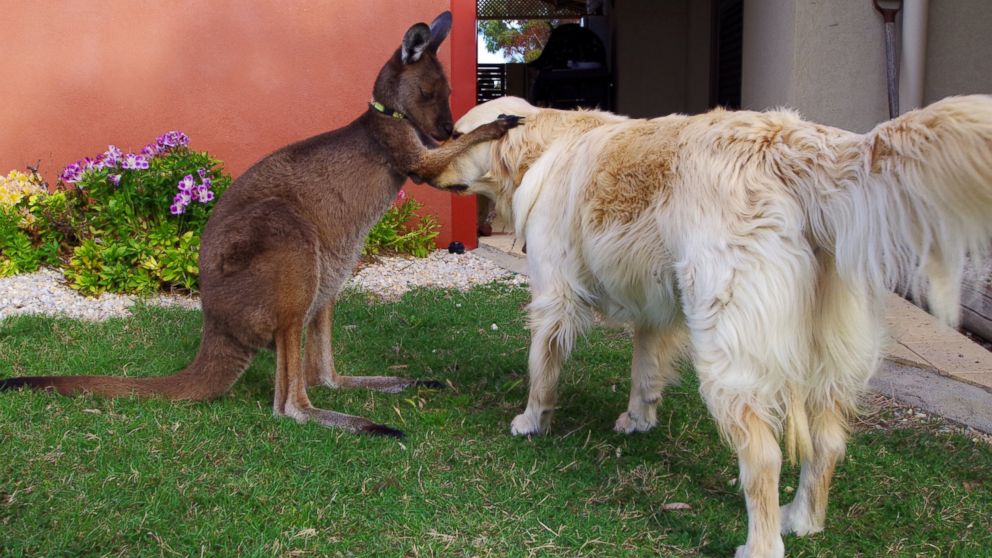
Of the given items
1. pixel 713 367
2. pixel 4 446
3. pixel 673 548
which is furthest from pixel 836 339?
pixel 4 446

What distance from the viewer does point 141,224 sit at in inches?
254

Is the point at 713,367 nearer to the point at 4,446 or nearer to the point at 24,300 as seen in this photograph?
the point at 4,446

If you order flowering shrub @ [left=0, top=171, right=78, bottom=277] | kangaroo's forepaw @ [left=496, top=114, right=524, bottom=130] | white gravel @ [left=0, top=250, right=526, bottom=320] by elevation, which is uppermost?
kangaroo's forepaw @ [left=496, top=114, right=524, bottom=130]

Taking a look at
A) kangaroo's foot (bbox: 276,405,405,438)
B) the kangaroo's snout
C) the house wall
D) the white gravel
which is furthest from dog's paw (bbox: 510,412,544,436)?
the house wall

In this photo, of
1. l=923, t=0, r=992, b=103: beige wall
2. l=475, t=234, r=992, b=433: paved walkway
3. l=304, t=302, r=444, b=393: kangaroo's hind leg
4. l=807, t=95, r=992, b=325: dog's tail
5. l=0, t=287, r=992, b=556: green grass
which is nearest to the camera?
l=807, t=95, r=992, b=325: dog's tail

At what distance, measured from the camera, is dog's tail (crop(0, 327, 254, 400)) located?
3980mm

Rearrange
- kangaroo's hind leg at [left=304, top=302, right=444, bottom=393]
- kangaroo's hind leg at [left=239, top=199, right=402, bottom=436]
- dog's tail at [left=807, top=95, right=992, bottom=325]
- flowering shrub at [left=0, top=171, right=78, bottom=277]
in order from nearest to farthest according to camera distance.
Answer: dog's tail at [left=807, top=95, right=992, bottom=325], kangaroo's hind leg at [left=239, top=199, right=402, bottom=436], kangaroo's hind leg at [left=304, top=302, right=444, bottom=393], flowering shrub at [left=0, top=171, right=78, bottom=277]

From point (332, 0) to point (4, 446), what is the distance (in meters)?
5.24

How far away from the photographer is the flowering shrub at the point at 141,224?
628 centimetres

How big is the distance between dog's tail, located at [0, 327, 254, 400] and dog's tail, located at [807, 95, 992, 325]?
2.71 metres

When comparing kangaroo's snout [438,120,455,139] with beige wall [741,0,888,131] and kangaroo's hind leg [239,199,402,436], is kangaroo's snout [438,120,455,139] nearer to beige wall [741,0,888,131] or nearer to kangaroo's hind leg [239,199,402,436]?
kangaroo's hind leg [239,199,402,436]

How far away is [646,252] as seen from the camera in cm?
308

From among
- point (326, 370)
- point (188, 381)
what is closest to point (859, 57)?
point (326, 370)

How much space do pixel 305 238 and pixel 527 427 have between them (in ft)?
4.37
